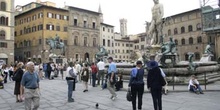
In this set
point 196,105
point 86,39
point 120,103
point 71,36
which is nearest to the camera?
point 196,105

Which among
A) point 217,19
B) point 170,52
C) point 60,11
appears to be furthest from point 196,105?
point 60,11

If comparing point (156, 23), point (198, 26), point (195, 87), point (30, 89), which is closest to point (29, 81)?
point (30, 89)

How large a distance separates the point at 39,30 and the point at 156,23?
1444 inches

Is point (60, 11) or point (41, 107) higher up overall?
point (60, 11)

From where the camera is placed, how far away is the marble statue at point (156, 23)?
15.3 m

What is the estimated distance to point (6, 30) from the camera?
4341cm

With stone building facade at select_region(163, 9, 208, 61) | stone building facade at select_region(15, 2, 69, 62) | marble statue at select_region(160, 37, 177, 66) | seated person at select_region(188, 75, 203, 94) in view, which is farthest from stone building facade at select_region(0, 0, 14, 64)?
seated person at select_region(188, 75, 203, 94)

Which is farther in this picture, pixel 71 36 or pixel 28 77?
pixel 71 36

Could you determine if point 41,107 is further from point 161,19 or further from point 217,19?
point 217,19

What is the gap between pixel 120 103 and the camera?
7.73m

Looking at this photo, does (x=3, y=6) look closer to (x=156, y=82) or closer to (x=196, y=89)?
(x=196, y=89)

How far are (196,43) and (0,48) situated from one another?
4168 cm

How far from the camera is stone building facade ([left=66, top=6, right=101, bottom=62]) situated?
5144cm

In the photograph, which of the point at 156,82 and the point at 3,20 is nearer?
the point at 156,82
